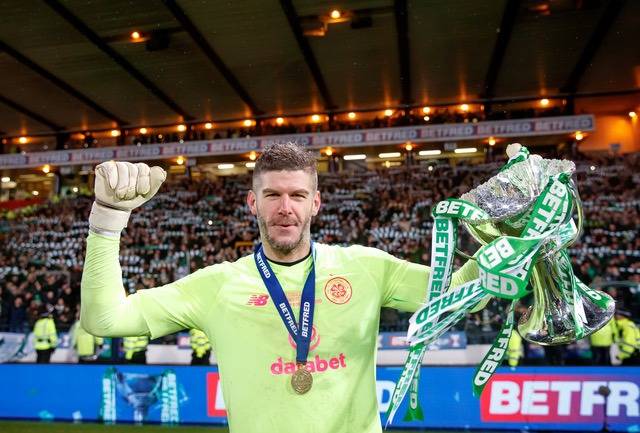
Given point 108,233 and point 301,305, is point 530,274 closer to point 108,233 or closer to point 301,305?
point 301,305

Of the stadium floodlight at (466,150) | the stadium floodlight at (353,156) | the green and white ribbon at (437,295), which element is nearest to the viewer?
the green and white ribbon at (437,295)

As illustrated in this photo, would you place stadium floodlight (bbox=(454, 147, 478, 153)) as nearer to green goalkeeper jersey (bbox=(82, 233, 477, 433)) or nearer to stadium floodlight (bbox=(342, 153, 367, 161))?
stadium floodlight (bbox=(342, 153, 367, 161))

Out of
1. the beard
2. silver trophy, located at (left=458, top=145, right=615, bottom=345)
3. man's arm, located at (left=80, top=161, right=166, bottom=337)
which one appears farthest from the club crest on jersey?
man's arm, located at (left=80, top=161, right=166, bottom=337)

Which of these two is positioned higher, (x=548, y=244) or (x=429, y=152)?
(x=429, y=152)

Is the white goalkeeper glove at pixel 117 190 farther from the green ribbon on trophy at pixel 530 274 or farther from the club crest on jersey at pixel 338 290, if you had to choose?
the green ribbon on trophy at pixel 530 274

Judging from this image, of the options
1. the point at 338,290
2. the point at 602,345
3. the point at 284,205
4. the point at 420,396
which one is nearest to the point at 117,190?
the point at 284,205

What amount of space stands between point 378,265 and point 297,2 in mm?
14452

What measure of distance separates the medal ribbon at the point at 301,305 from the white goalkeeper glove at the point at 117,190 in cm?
57

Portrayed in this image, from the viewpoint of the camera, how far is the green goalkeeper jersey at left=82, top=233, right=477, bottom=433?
208 cm

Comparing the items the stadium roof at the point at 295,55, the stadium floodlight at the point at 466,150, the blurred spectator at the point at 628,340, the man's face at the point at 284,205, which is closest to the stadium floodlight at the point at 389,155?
the stadium roof at the point at 295,55

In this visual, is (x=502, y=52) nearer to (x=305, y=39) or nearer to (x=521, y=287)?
(x=305, y=39)

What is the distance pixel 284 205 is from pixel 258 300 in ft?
1.41

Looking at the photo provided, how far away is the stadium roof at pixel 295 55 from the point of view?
15883 mm

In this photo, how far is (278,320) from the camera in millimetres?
2223
